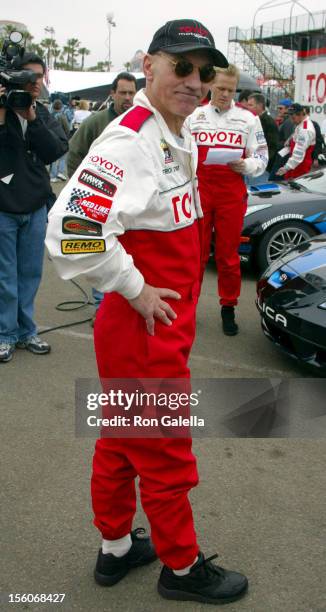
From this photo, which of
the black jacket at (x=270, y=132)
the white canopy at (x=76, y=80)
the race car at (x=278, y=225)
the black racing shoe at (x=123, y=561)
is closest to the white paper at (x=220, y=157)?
the race car at (x=278, y=225)

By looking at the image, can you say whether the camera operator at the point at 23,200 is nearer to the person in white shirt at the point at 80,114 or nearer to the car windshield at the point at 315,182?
the car windshield at the point at 315,182

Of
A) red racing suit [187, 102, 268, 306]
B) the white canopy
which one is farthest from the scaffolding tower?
red racing suit [187, 102, 268, 306]

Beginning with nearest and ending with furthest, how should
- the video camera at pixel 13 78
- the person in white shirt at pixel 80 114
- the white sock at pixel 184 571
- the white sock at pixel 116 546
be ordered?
the white sock at pixel 184 571 < the white sock at pixel 116 546 < the video camera at pixel 13 78 < the person in white shirt at pixel 80 114

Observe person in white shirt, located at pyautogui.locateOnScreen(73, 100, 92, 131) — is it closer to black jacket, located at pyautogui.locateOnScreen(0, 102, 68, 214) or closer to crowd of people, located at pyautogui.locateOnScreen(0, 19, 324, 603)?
black jacket, located at pyautogui.locateOnScreen(0, 102, 68, 214)

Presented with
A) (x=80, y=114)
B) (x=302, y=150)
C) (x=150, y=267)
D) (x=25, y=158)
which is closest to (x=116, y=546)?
(x=150, y=267)

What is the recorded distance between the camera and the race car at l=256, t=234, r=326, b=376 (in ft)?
12.8

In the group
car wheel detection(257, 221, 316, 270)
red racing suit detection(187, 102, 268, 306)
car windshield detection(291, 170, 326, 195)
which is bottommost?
car wheel detection(257, 221, 316, 270)

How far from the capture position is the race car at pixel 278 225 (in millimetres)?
6434

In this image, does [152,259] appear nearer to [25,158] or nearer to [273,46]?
[25,158]

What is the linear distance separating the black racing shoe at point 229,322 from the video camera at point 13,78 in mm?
2113

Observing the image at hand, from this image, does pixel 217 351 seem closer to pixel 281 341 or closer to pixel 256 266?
pixel 281 341

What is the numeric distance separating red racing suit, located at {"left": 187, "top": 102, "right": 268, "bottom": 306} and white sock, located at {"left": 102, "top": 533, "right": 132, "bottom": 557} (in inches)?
109

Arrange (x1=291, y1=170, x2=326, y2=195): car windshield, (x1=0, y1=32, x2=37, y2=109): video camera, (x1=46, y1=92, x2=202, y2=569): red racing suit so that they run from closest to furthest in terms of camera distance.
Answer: (x1=46, y1=92, x2=202, y2=569): red racing suit
(x1=0, y1=32, x2=37, y2=109): video camera
(x1=291, y1=170, x2=326, y2=195): car windshield

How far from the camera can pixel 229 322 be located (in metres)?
5.02
